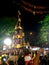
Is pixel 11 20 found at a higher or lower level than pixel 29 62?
higher

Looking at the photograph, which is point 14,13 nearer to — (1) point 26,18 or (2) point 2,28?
(2) point 2,28

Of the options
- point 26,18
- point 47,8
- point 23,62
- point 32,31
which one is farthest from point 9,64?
point 32,31

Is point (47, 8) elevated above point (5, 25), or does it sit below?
above

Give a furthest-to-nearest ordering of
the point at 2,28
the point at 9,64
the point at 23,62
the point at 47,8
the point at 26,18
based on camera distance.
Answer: the point at 26,18, the point at 2,28, the point at 47,8, the point at 9,64, the point at 23,62

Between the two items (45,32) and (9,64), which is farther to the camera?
(45,32)

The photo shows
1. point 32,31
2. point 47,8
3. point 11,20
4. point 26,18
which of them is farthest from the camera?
point 32,31

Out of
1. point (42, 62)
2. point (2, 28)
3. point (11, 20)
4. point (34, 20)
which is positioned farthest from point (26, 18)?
point (42, 62)

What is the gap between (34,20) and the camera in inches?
1629

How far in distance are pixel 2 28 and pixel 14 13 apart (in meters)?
3.53

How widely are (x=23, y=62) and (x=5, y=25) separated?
921 inches

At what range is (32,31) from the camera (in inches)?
1933

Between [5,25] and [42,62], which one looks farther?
[5,25]

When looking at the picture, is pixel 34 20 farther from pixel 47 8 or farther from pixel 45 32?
pixel 47 8

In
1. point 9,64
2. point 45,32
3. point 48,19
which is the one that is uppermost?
point 48,19
